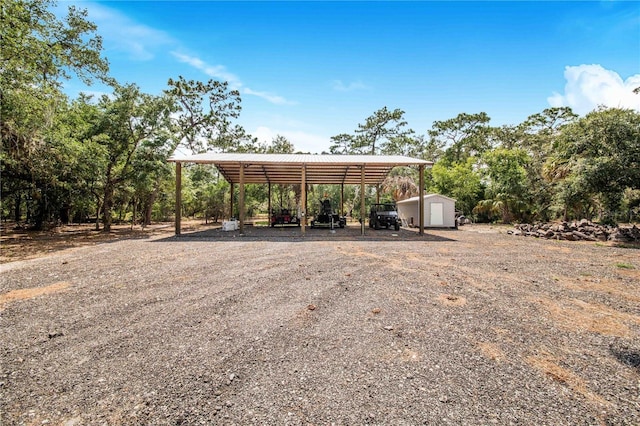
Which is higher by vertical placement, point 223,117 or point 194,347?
point 223,117

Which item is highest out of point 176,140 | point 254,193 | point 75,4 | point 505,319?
point 75,4

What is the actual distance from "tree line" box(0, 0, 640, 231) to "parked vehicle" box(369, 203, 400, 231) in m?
7.75

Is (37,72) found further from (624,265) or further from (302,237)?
(624,265)

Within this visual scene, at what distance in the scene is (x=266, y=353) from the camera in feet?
9.31

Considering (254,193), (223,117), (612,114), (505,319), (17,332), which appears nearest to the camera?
(17,332)

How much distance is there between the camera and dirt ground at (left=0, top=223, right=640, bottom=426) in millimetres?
2062

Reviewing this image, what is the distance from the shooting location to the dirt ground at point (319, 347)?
2.06 m

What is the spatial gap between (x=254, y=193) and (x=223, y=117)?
7144 mm

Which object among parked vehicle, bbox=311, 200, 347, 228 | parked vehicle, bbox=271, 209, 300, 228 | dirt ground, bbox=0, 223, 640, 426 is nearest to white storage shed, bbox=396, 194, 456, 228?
parked vehicle, bbox=311, 200, 347, 228

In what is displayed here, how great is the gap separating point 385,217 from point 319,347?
1467 cm

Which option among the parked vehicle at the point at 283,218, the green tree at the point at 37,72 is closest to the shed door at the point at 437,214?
the parked vehicle at the point at 283,218

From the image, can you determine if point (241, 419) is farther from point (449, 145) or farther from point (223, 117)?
point (449, 145)

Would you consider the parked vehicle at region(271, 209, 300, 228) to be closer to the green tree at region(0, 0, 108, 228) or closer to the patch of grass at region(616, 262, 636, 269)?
the green tree at region(0, 0, 108, 228)

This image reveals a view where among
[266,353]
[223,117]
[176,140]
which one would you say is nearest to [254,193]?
[223,117]
